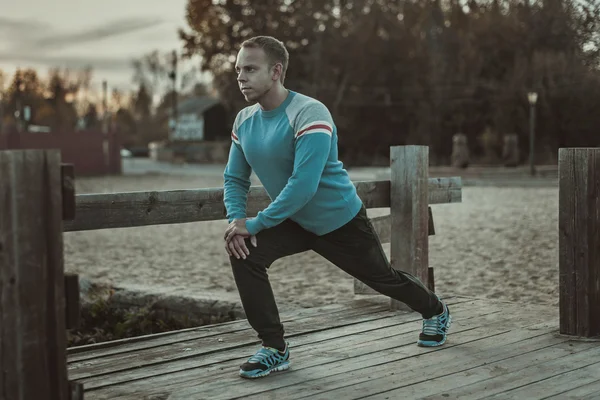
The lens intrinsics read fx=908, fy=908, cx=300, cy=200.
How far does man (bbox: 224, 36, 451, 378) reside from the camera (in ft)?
13.6

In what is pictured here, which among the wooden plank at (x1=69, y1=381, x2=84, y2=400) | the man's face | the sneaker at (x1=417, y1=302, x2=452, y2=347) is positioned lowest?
the sneaker at (x1=417, y1=302, x2=452, y2=347)

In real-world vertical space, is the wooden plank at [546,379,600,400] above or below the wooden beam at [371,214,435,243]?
below

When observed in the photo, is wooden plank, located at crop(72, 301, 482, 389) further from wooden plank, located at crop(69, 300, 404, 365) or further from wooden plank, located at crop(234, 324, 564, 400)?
wooden plank, located at crop(234, 324, 564, 400)

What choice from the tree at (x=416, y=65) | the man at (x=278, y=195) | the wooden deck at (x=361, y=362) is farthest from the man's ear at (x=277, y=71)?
the tree at (x=416, y=65)

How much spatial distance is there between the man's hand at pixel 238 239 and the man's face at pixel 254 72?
1.96 feet

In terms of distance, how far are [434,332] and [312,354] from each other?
686 mm

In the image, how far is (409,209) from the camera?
598cm

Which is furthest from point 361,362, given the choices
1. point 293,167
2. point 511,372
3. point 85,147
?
point 85,147

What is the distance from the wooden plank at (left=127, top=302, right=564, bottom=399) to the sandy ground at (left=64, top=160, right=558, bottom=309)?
7.30 feet

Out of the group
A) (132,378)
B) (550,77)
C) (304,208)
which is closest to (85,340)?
(132,378)

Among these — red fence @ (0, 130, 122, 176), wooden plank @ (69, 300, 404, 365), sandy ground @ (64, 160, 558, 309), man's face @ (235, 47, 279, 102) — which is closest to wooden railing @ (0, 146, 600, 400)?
wooden plank @ (69, 300, 404, 365)

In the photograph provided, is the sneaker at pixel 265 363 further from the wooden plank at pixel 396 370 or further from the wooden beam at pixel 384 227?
the wooden beam at pixel 384 227

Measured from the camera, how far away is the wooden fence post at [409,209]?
233 inches

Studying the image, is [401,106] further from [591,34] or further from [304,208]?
[304,208]
